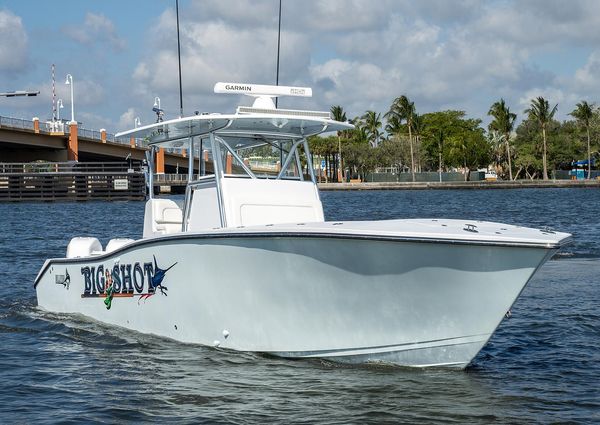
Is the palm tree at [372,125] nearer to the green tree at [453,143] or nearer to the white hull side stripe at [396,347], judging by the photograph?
the green tree at [453,143]

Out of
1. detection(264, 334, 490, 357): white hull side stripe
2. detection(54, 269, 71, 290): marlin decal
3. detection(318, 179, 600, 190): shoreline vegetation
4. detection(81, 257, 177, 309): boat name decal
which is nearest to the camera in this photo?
detection(264, 334, 490, 357): white hull side stripe

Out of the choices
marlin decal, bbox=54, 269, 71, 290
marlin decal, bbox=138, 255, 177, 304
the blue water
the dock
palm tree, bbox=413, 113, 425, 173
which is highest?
palm tree, bbox=413, 113, 425, 173

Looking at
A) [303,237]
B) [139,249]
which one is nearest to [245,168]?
[139,249]

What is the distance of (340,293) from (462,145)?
124 meters

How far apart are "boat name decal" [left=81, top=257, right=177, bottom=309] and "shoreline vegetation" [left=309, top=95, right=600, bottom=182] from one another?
110 meters

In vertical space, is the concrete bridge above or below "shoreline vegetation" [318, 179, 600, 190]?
above

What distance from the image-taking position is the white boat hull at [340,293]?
31.3 ft

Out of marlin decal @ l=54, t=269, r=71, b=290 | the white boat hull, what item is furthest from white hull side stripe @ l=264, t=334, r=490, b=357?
marlin decal @ l=54, t=269, r=71, b=290

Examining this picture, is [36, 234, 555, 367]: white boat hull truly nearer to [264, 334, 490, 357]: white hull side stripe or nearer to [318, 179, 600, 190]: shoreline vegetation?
[264, 334, 490, 357]: white hull side stripe

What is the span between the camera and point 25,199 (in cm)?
7288

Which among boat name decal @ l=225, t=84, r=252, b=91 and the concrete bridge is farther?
the concrete bridge

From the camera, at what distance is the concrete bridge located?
77625mm

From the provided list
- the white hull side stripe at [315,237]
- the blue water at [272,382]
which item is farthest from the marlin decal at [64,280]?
the white hull side stripe at [315,237]

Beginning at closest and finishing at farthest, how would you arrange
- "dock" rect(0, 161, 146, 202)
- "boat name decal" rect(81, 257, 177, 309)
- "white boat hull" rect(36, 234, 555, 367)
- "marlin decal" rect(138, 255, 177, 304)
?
"white boat hull" rect(36, 234, 555, 367), "marlin decal" rect(138, 255, 177, 304), "boat name decal" rect(81, 257, 177, 309), "dock" rect(0, 161, 146, 202)
